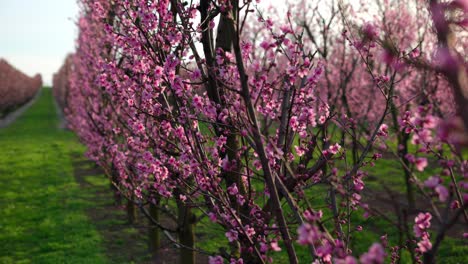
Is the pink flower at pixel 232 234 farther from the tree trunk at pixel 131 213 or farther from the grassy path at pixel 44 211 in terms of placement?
the tree trunk at pixel 131 213

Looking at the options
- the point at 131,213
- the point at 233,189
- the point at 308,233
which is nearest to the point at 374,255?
the point at 308,233

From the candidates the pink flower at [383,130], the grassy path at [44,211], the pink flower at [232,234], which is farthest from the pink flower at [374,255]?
the grassy path at [44,211]

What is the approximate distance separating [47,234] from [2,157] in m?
12.5

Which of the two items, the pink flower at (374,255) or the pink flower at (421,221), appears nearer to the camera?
the pink flower at (374,255)

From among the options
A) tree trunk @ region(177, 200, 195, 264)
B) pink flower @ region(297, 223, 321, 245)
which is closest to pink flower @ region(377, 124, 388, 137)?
pink flower @ region(297, 223, 321, 245)

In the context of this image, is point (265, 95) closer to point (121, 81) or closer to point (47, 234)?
point (121, 81)

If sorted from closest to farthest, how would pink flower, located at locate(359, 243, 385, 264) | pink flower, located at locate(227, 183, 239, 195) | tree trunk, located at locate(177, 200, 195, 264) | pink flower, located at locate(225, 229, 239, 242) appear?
pink flower, located at locate(359, 243, 385, 264) < pink flower, located at locate(225, 229, 239, 242) < pink flower, located at locate(227, 183, 239, 195) < tree trunk, located at locate(177, 200, 195, 264)

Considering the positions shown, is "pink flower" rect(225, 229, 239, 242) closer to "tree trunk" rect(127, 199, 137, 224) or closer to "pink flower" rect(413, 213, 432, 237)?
"pink flower" rect(413, 213, 432, 237)

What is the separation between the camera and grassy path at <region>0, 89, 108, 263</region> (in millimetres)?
9852

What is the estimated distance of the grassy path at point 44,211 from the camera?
9.85m

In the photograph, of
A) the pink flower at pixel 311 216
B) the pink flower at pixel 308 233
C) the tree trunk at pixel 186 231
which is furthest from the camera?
the tree trunk at pixel 186 231

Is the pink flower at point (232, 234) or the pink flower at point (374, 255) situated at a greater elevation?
the pink flower at point (374, 255)

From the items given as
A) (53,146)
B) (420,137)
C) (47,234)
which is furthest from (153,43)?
(53,146)

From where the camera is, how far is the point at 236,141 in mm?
4914
